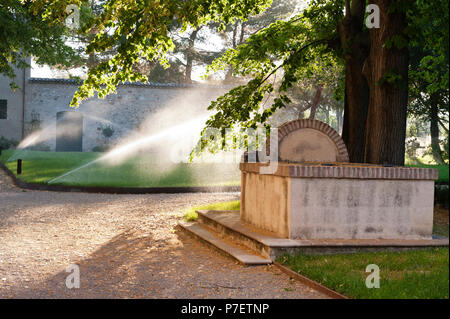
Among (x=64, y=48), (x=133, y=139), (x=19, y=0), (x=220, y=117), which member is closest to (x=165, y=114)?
(x=133, y=139)

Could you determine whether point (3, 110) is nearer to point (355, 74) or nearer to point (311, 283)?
point (355, 74)

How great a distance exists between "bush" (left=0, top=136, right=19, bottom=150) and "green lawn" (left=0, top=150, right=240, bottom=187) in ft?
21.3

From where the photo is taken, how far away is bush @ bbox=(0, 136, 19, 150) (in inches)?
1215

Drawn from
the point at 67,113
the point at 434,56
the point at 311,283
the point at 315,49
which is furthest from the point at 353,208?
the point at 67,113

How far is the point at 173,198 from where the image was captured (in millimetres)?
14414

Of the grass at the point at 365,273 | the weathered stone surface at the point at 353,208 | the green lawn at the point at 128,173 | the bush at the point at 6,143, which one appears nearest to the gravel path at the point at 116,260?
the grass at the point at 365,273

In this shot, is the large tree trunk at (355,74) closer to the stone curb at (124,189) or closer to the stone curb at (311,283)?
the stone curb at (311,283)

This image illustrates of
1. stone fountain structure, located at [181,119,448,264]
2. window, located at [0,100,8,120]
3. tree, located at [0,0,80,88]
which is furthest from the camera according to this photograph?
window, located at [0,100,8,120]

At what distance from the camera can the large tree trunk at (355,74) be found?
9.21 m

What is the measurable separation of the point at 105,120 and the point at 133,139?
2119 mm

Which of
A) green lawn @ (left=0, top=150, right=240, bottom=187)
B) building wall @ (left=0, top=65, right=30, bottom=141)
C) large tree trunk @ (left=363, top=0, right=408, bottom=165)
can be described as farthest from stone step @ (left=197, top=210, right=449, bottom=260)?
building wall @ (left=0, top=65, right=30, bottom=141)

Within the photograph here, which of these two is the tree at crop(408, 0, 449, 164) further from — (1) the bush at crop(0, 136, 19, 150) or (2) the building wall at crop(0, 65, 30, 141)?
(2) the building wall at crop(0, 65, 30, 141)

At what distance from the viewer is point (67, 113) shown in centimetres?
3162
